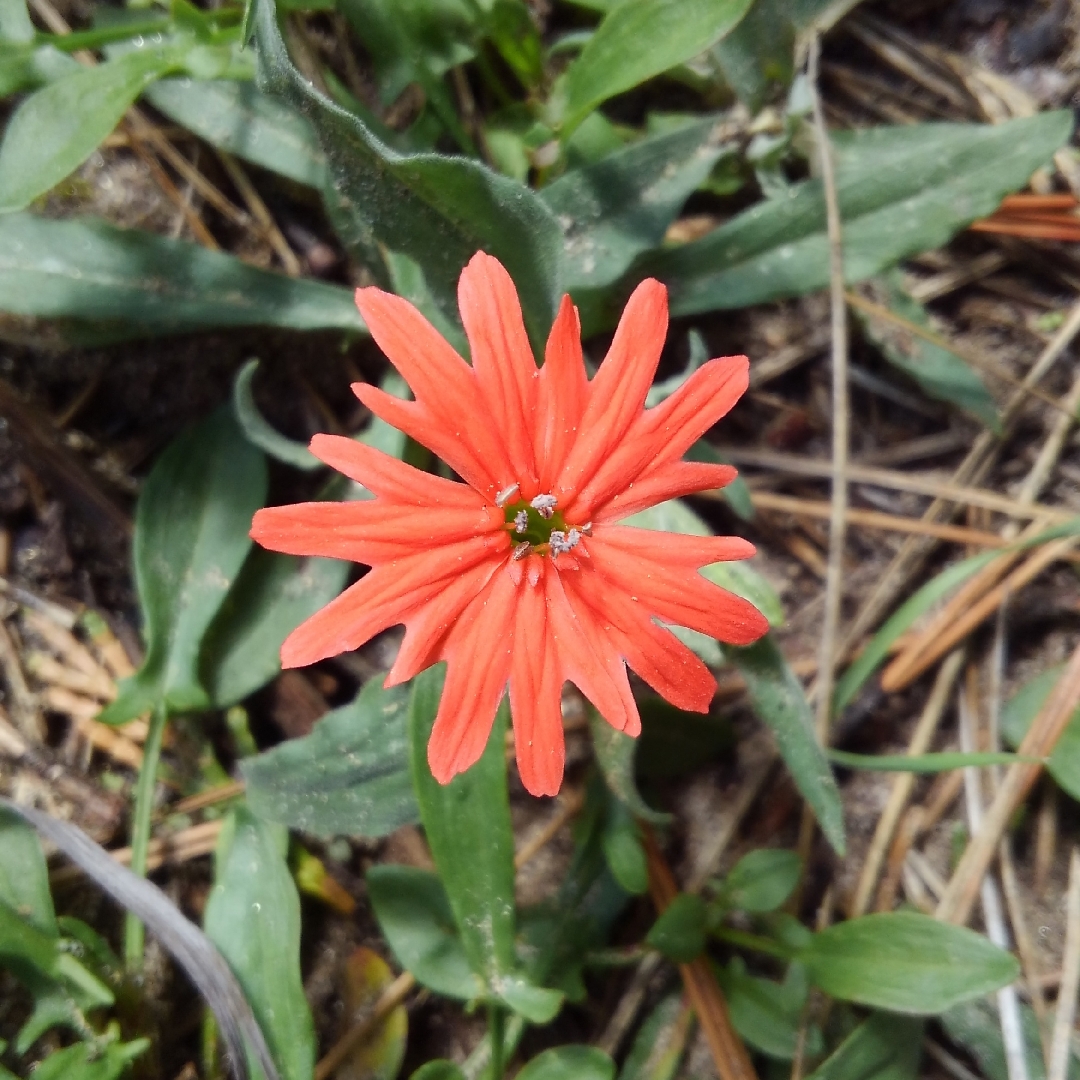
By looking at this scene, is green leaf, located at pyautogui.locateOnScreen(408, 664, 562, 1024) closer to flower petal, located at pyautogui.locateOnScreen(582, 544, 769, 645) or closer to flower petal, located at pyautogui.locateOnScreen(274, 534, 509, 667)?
flower petal, located at pyautogui.locateOnScreen(274, 534, 509, 667)

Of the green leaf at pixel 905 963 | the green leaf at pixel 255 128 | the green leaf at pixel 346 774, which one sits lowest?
the green leaf at pixel 905 963

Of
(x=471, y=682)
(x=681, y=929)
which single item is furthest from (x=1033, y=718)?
(x=471, y=682)

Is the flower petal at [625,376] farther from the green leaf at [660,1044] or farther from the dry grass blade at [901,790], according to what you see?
the green leaf at [660,1044]

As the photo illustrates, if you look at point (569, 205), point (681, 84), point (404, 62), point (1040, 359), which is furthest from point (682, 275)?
point (1040, 359)

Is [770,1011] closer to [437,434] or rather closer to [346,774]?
[346,774]

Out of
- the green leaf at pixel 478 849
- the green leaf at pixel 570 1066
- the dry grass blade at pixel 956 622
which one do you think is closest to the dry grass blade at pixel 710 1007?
the green leaf at pixel 570 1066

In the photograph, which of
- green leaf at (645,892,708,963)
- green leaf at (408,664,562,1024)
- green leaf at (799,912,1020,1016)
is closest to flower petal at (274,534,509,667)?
green leaf at (408,664,562,1024)
